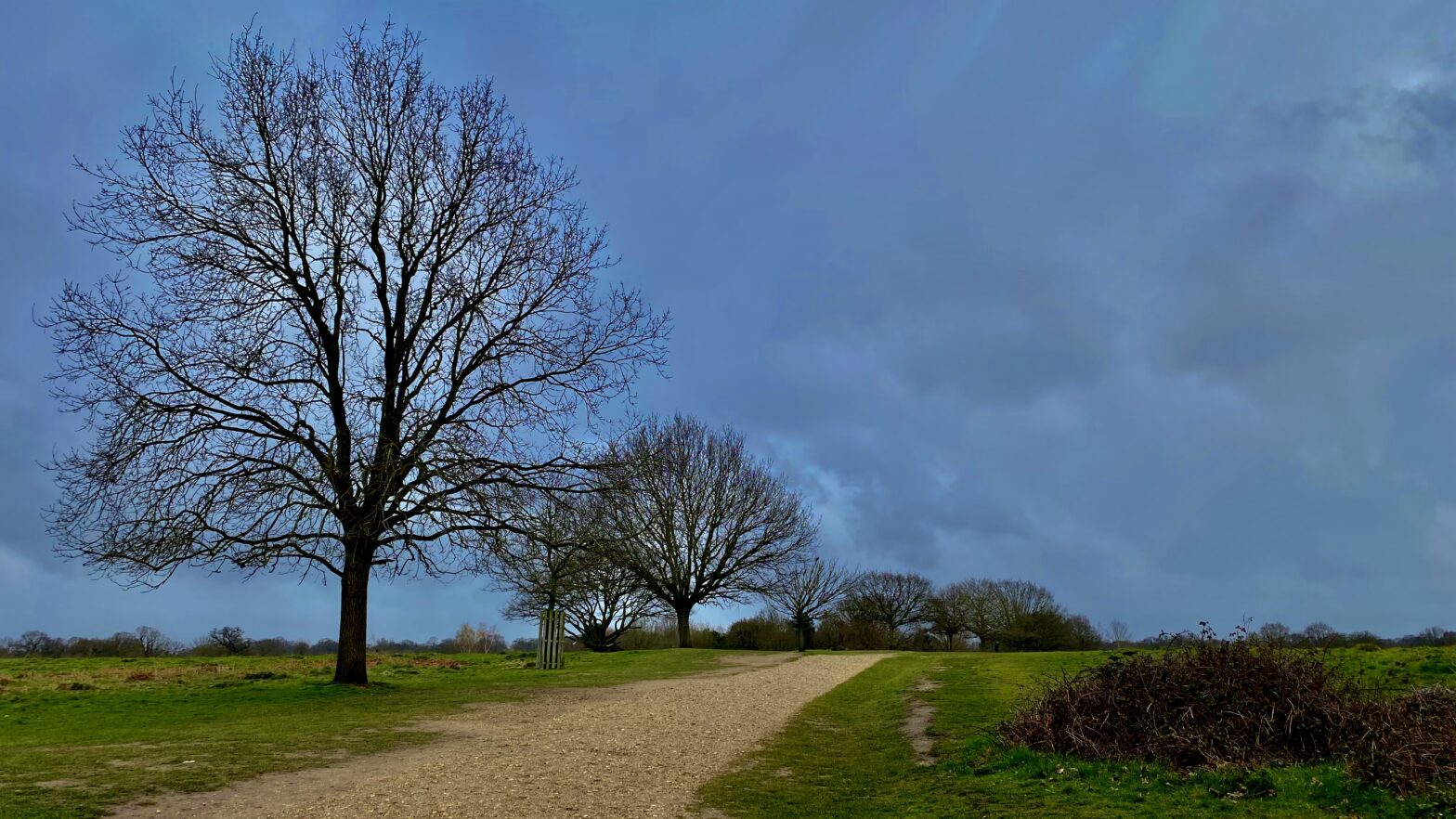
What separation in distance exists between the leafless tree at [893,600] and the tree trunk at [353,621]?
49.9 m

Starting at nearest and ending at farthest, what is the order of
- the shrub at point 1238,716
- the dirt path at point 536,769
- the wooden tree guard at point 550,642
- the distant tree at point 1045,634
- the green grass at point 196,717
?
the dirt path at point 536,769 → the shrub at point 1238,716 → the green grass at point 196,717 → the wooden tree guard at point 550,642 → the distant tree at point 1045,634

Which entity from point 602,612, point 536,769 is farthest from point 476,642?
point 536,769

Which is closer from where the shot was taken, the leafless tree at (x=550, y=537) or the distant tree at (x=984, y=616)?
the leafless tree at (x=550, y=537)

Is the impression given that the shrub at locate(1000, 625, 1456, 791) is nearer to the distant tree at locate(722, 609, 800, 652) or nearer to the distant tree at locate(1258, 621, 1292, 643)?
the distant tree at locate(1258, 621, 1292, 643)

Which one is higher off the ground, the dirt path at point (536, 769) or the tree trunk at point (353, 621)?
the tree trunk at point (353, 621)

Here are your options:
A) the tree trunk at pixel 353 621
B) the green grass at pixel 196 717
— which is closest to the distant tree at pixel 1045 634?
the green grass at pixel 196 717

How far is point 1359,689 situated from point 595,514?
15.6m

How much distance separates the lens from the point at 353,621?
66.9 ft

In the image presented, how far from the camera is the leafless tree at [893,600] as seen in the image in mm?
66938

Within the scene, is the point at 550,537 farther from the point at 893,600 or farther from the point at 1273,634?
the point at 893,600

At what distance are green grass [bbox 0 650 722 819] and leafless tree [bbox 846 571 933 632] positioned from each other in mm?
38710

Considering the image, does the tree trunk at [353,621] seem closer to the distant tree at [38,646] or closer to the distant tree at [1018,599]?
the distant tree at [38,646]

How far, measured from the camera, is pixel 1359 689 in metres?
10.3

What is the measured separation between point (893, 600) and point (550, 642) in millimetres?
42524
